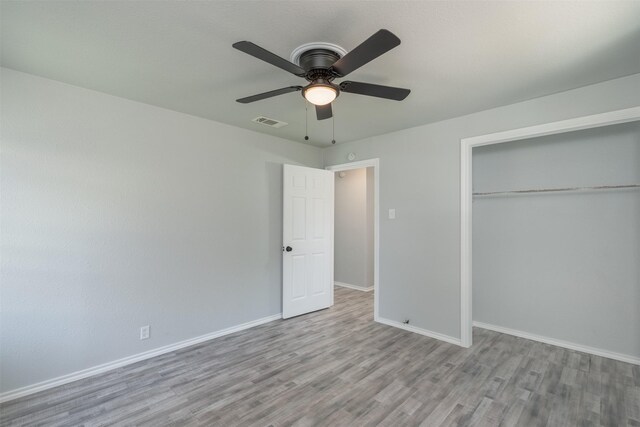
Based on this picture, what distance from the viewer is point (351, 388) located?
8.08 feet

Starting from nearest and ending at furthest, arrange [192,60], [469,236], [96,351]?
[192,60] → [96,351] → [469,236]

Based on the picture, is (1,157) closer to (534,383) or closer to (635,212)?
(534,383)

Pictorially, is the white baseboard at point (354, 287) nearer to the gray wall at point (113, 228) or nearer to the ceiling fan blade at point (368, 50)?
the gray wall at point (113, 228)

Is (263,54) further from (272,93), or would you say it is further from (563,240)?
(563,240)

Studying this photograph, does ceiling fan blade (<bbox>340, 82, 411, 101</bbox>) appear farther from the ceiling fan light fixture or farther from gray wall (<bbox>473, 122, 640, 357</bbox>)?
gray wall (<bbox>473, 122, 640, 357</bbox>)

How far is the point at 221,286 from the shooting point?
11.7ft

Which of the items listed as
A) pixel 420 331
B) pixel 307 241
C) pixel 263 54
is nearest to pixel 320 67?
pixel 263 54

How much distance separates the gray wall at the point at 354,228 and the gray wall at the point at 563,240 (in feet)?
6.81

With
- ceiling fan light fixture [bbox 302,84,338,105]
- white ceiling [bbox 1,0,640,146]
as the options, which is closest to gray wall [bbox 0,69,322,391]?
white ceiling [bbox 1,0,640,146]

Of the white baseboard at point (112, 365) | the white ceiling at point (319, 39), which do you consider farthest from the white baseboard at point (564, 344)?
the white baseboard at point (112, 365)

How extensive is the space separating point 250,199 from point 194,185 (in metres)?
0.74

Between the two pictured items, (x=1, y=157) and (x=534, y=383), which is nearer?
(x=1, y=157)

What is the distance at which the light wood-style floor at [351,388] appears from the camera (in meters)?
2.11

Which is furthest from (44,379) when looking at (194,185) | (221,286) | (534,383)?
(534,383)
